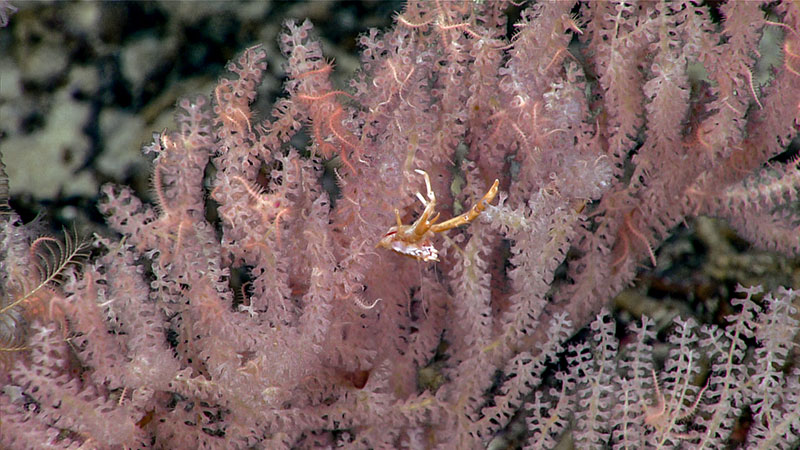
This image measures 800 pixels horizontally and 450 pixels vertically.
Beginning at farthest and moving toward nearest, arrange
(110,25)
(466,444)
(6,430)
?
(466,444), (110,25), (6,430)

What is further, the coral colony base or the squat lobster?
the coral colony base

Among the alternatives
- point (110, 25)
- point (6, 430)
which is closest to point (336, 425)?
point (6, 430)

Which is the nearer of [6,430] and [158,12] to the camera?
[6,430]

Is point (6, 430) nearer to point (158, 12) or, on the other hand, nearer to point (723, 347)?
point (158, 12)

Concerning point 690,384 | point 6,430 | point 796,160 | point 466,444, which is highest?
point 796,160

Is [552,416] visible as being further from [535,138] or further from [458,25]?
[458,25]

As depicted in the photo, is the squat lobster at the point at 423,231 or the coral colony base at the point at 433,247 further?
the coral colony base at the point at 433,247

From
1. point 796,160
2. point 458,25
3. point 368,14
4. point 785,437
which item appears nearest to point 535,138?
point 458,25

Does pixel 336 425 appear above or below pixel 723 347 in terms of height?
below

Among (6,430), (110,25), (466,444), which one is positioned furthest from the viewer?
(466,444)
